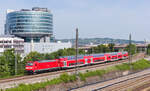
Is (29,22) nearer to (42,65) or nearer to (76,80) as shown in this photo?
(42,65)

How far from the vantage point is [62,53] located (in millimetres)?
88188

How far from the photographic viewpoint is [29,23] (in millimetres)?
149250

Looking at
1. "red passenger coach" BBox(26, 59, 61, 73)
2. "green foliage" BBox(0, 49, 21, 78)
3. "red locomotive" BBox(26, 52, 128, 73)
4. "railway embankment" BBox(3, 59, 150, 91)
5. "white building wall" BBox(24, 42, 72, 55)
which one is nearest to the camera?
"railway embankment" BBox(3, 59, 150, 91)

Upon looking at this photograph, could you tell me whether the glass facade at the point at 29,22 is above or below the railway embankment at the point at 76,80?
above

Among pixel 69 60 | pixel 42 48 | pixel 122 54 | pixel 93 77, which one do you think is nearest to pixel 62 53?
pixel 122 54

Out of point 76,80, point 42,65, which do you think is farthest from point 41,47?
point 76,80

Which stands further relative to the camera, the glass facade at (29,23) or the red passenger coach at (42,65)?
the glass facade at (29,23)

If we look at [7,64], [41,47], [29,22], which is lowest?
[41,47]

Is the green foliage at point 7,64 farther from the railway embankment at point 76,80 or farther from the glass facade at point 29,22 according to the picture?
the glass facade at point 29,22

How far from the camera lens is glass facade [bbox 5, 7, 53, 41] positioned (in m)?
149

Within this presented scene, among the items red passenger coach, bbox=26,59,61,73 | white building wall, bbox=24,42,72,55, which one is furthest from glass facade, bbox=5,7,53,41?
red passenger coach, bbox=26,59,61,73

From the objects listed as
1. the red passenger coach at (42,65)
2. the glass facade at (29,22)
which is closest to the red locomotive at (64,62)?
the red passenger coach at (42,65)

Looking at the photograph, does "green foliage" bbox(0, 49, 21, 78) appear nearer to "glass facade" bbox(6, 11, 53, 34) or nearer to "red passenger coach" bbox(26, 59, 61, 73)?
Result: "red passenger coach" bbox(26, 59, 61, 73)

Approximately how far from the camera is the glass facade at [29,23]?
14925 cm
